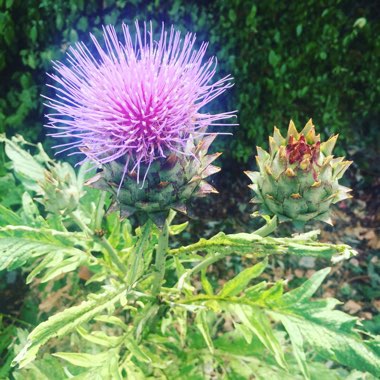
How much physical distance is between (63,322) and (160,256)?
209 millimetres

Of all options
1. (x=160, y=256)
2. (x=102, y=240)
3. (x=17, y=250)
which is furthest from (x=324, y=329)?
(x=17, y=250)

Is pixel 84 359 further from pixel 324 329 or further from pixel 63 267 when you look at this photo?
pixel 324 329

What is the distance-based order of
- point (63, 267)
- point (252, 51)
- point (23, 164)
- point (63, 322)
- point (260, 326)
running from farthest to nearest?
point (252, 51) → point (23, 164) → point (63, 267) → point (260, 326) → point (63, 322)

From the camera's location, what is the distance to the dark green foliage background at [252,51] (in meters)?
1.83

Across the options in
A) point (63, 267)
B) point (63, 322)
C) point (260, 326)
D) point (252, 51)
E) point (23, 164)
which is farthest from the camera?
point (252, 51)

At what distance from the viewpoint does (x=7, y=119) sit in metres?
1.89

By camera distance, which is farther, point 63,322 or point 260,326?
point 260,326

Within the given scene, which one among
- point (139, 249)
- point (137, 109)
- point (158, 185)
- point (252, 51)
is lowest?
point (139, 249)

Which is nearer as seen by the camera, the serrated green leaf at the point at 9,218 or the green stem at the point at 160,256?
the green stem at the point at 160,256

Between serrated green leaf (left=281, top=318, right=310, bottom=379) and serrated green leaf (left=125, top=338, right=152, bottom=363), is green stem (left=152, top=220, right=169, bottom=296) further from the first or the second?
serrated green leaf (left=281, top=318, right=310, bottom=379)

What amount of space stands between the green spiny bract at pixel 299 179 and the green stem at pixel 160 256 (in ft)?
0.58

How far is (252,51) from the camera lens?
6.50ft

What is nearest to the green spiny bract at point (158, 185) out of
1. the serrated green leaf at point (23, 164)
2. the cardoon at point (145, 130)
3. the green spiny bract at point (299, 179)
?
the cardoon at point (145, 130)

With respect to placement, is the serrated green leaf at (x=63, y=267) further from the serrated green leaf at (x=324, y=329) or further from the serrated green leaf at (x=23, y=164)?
the serrated green leaf at (x=324, y=329)
